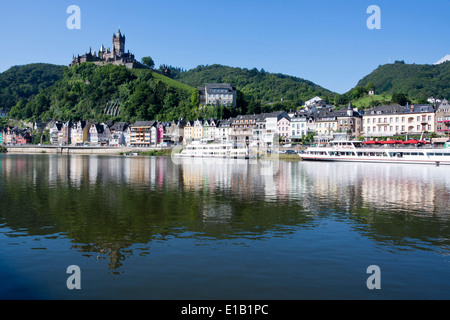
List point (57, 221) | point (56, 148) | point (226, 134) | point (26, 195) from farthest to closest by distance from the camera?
1. point (56, 148)
2. point (226, 134)
3. point (26, 195)
4. point (57, 221)

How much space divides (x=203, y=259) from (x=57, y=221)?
28.8 ft

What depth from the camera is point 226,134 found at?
118m

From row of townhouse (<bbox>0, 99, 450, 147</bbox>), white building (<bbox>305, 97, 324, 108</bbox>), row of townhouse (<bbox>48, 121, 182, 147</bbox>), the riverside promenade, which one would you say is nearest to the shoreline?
the riverside promenade

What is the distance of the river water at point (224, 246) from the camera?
998 cm

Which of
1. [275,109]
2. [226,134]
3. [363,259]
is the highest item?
[275,109]

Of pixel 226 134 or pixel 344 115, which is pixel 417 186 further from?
pixel 226 134

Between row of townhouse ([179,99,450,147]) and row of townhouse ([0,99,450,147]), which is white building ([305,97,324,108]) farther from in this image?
row of townhouse ([179,99,450,147])

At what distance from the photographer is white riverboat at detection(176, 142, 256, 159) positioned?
8419 cm

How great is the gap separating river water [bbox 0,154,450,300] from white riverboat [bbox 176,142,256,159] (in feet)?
195

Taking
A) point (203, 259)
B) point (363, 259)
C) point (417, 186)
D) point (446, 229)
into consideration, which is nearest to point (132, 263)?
point (203, 259)

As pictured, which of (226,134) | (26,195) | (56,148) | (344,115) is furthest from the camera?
(56,148)

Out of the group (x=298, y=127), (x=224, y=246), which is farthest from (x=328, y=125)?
(x=224, y=246)

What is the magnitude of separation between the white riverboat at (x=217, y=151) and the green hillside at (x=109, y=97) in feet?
157

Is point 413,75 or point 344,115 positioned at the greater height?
point 413,75
